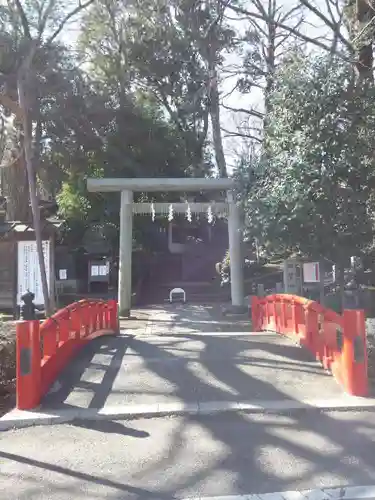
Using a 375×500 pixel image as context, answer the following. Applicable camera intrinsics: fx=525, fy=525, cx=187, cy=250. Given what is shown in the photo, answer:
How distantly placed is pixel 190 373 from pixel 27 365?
2.20 metres

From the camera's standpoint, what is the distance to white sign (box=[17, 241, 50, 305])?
48.9ft

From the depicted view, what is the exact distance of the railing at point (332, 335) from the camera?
5832 millimetres

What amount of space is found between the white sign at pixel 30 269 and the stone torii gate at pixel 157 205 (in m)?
2.66

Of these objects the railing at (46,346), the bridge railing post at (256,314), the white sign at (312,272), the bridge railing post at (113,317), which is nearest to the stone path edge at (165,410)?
the railing at (46,346)

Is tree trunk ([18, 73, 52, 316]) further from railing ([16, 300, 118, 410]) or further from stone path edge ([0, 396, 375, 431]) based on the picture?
stone path edge ([0, 396, 375, 431])

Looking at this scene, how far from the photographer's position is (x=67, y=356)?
7.60m

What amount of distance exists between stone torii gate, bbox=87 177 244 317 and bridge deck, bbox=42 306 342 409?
710 centimetres

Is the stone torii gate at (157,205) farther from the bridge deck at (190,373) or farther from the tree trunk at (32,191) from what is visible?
the bridge deck at (190,373)

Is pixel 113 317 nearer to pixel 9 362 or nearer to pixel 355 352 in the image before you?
pixel 9 362

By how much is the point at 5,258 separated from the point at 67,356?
9706mm

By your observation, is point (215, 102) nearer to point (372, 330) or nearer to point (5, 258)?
point (5, 258)

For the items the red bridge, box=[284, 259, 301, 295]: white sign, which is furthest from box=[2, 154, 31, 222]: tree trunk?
the red bridge

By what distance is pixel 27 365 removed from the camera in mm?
5688

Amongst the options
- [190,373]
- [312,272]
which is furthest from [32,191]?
[190,373]
